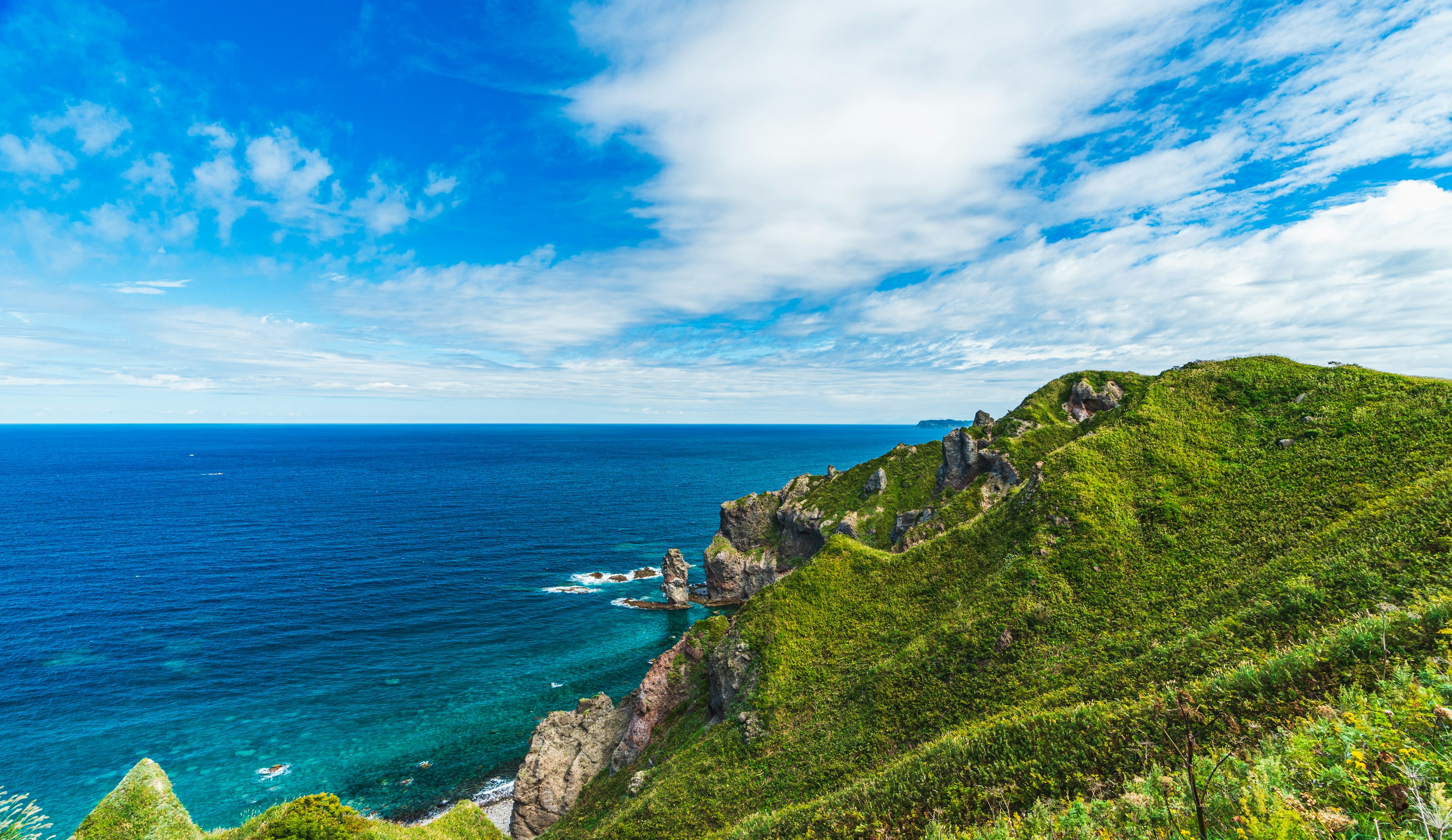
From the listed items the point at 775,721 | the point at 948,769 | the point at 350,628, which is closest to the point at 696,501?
the point at 350,628

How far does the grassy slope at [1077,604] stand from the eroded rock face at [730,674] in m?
1.15

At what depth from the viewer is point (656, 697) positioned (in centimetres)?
4059

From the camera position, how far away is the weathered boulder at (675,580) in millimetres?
88625

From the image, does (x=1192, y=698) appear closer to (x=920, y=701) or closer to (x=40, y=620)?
(x=920, y=701)

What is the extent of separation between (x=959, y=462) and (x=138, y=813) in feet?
243

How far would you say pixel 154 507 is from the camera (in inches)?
5463

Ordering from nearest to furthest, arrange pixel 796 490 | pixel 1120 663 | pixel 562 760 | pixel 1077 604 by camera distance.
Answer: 1. pixel 1120 663
2. pixel 1077 604
3. pixel 562 760
4. pixel 796 490

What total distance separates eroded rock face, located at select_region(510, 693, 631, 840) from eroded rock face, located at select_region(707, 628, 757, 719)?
1147 cm

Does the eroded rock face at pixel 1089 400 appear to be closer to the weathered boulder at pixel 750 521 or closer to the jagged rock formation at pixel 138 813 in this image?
the weathered boulder at pixel 750 521

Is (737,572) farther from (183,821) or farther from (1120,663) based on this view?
(1120,663)

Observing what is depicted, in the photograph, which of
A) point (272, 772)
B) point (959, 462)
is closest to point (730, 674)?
point (272, 772)

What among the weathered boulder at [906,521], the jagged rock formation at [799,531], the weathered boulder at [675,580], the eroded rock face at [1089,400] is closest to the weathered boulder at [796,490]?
the jagged rock formation at [799,531]

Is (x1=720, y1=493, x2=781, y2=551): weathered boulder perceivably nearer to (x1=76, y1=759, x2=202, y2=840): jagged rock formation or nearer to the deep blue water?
the deep blue water

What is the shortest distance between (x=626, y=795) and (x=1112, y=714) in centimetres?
2687
